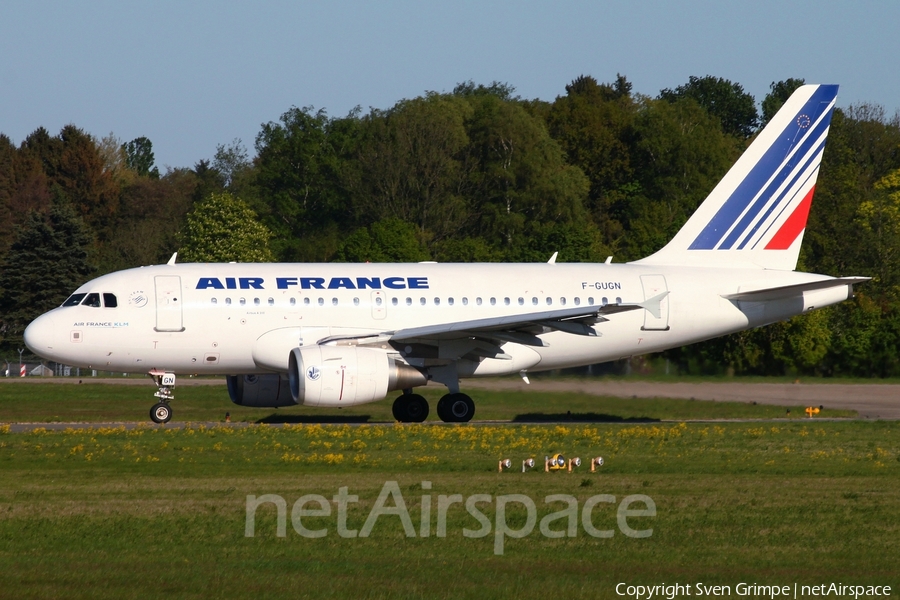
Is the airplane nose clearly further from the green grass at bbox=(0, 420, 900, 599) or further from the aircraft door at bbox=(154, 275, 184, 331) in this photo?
the green grass at bbox=(0, 420, 900, 599)

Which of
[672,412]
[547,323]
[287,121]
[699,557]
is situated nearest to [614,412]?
[672,412]

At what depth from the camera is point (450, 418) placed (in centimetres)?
2458

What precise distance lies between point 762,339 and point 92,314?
1644 cm

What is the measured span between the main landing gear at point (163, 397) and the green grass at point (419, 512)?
10.1 ft

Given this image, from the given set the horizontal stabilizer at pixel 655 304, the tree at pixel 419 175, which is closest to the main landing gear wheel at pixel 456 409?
the horizontal stabilizer at pixel 655 304

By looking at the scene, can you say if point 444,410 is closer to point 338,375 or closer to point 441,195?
point 338,375

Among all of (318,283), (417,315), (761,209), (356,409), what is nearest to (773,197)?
(761,209)

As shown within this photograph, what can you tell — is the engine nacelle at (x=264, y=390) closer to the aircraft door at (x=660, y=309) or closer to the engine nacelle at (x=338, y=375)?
the engine nacelle at (x=338, y=375)

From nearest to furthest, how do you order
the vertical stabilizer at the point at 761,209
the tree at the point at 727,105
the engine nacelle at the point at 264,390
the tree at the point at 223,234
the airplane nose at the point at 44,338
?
the airplane nose at the point at 44,338
the engine nacelle at the point at 264,390
the vertical stabilizer at the point at 761,209
the tree at the point at 223,234
the tree at the point at 727,105

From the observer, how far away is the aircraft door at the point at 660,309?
25.9 m

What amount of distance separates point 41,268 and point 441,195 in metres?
23.3

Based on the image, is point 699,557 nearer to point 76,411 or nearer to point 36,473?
point 36,473

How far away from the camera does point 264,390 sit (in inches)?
998

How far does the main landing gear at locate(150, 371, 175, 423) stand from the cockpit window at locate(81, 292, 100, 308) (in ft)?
5.71
